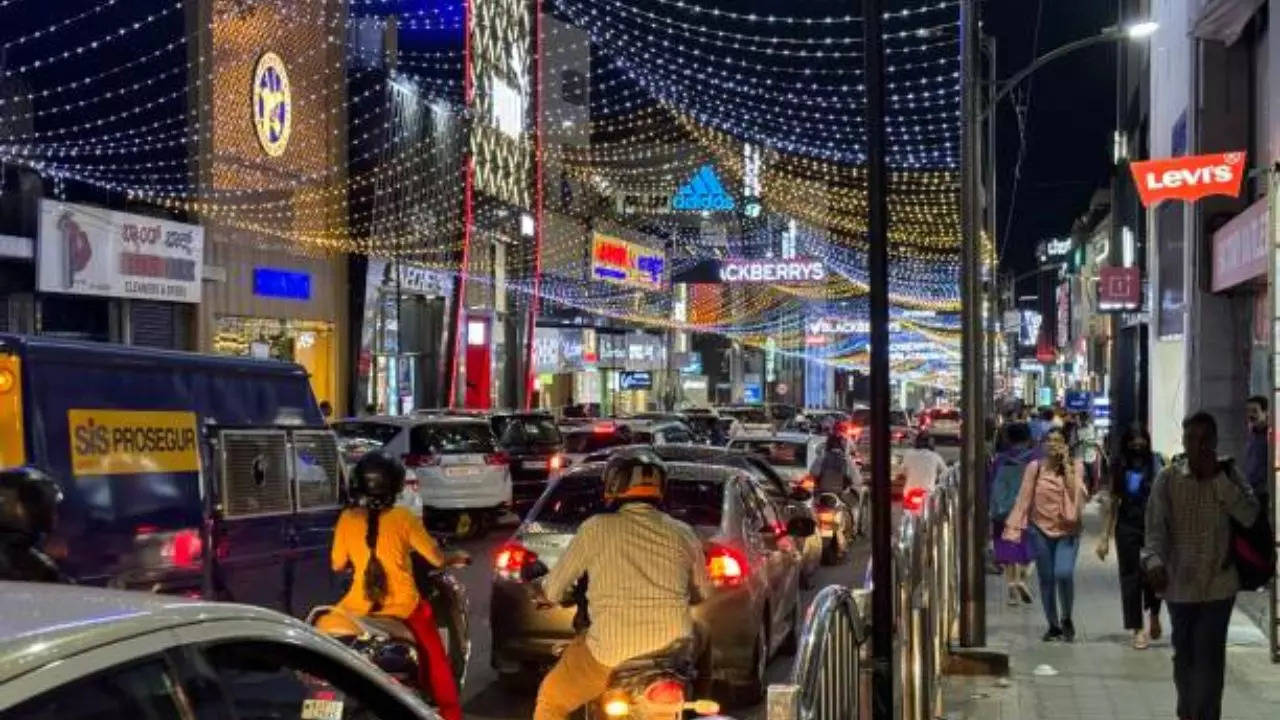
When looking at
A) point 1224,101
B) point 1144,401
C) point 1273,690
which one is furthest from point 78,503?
point 1144,401

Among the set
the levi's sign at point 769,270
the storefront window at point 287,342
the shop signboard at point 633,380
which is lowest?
the shop signboard at point 633,380

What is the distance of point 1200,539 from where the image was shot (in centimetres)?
770

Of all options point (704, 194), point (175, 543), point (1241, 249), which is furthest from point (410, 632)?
point (704, 194)

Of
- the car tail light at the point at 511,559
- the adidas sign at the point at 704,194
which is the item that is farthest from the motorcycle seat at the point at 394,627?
the adidas sign at the point at 704,194

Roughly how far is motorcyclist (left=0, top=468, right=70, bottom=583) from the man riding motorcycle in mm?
1830

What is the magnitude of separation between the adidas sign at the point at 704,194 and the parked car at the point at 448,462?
5155 centimetres

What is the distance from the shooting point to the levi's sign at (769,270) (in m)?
55.7

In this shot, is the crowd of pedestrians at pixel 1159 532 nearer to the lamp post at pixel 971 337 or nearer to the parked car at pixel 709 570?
the lamp post at pixel 971 337

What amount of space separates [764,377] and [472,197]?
2138 inches

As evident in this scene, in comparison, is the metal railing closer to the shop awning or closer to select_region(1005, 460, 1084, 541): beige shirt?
select_region(1005, 460, 1084, 541): beige shirt

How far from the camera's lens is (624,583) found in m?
5.60

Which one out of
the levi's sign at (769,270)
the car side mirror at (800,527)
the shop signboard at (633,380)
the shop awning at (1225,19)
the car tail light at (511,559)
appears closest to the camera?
the car tail light at (511,559)

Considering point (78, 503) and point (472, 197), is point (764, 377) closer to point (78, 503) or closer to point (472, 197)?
point (472, 197)

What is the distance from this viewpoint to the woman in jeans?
12.1 meters
